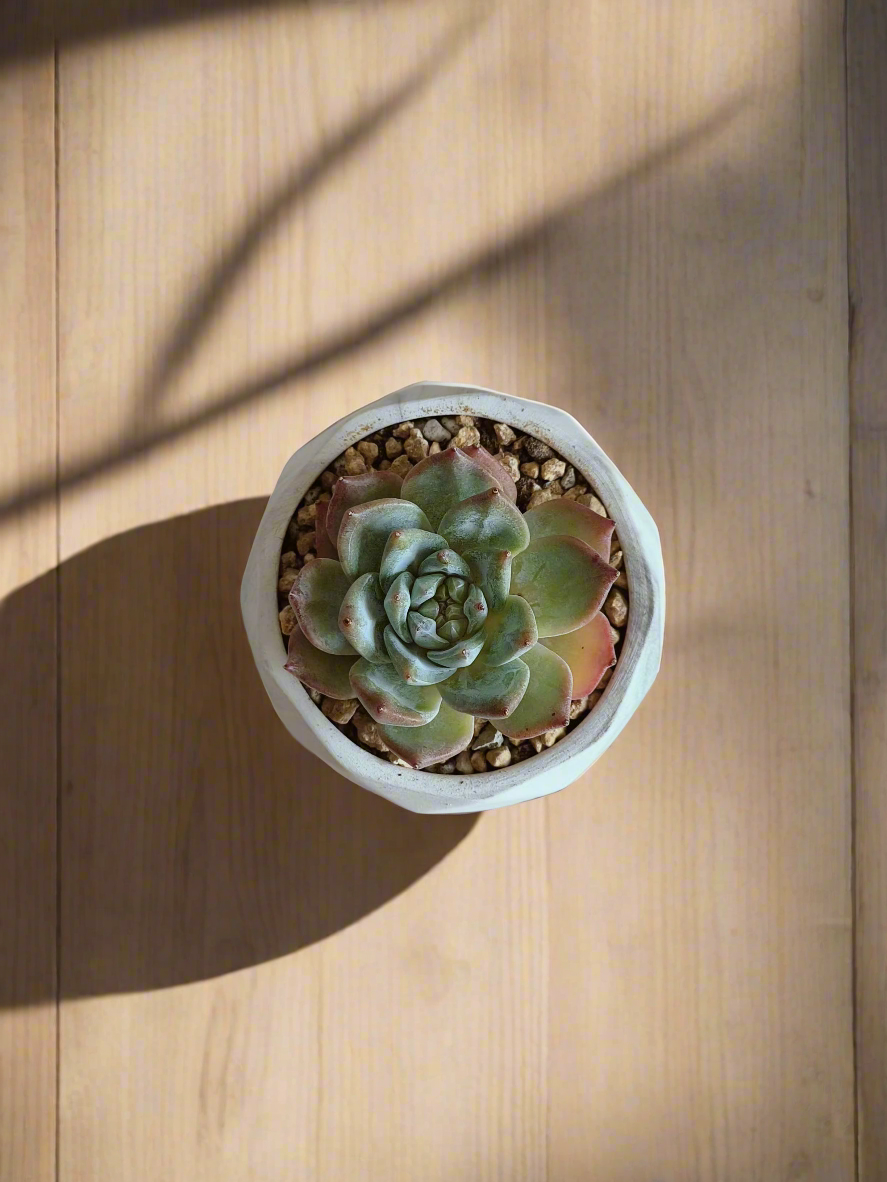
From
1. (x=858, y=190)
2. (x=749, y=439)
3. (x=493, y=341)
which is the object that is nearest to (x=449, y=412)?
(x=493, y=341)

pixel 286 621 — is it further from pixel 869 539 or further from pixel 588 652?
pixel 869 539

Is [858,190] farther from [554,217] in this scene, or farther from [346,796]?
[346,796]

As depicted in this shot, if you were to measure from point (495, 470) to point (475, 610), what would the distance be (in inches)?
3.6

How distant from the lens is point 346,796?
0.71 m

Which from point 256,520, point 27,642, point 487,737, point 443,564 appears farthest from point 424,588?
point 27,642

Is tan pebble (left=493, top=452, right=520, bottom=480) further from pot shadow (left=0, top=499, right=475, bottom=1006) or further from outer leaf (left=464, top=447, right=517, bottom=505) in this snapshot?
pot shadow (left=0, top=499, right=475, bottom=1006)

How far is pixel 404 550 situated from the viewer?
44cm

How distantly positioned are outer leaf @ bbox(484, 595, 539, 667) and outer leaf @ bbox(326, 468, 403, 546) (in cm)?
10

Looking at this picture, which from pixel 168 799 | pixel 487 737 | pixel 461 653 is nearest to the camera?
pixel 461 653

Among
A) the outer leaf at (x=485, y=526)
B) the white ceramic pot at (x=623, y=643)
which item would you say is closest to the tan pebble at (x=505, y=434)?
the white ceramic pot at (x=623, y=643)

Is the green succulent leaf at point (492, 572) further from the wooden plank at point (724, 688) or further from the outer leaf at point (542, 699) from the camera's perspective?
the wooden plank at point (724, 688)

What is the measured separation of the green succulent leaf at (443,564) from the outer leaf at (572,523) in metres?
0.06

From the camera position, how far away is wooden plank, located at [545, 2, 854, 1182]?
0.71m

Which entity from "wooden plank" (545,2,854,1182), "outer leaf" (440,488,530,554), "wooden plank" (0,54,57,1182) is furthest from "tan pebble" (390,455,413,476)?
"wooden plank" (0,54,57,1182)
